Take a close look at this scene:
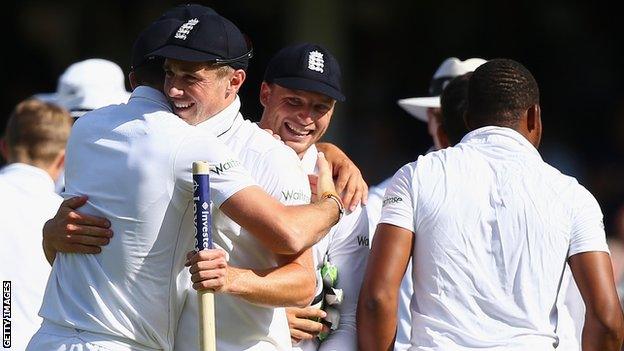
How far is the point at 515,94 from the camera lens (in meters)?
4.82

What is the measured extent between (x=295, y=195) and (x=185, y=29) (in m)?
0.62

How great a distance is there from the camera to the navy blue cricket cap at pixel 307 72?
507 centimetres

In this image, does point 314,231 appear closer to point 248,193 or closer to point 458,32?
point 248,193

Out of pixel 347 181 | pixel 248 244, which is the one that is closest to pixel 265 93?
pixel 347 181

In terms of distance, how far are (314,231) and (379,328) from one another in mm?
550

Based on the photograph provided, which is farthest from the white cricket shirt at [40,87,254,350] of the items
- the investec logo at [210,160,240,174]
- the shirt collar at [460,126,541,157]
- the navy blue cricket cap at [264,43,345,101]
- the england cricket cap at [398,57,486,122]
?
the england cricket cap at [398,57,486,122]

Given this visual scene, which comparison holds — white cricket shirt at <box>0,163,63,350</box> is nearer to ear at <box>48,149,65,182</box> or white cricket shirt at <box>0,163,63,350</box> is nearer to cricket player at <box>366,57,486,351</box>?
ear at <box>48,149,65,182</box>

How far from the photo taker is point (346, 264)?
492 cm

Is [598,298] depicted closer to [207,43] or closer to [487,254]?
[487,254]

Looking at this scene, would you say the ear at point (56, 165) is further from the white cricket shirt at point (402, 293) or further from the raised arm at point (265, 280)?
the raised arm at point (265, 280)

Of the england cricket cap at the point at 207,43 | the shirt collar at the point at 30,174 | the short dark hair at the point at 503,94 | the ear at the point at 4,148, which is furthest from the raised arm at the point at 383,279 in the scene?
the ear at the point at 4,148

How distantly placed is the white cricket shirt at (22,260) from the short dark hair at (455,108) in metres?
1.63

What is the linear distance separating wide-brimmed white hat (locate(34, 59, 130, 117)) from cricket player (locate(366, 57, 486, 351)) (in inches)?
57.8

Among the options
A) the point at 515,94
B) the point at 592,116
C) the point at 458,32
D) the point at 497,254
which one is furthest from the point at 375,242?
the point at 458,32
